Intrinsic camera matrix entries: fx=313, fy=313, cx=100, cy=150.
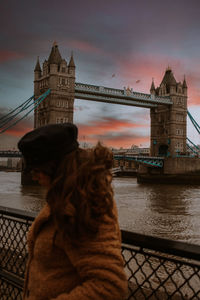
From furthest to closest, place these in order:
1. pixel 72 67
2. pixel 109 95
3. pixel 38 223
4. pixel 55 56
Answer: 1. pixel 55 56
2. pixel 72 67
3. pixel 109 95
4. pixel 38 223

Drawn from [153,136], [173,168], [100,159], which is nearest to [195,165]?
[173,168]

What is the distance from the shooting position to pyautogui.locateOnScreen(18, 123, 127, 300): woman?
2.65ft

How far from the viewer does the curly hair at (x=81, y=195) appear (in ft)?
2.68

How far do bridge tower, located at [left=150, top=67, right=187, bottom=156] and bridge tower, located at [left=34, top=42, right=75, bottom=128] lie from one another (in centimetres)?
1240

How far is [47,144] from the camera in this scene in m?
0.89

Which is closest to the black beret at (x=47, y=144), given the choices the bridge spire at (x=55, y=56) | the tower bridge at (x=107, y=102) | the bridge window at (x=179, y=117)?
the tower bridge at (x=107, y=102)

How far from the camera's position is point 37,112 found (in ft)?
104

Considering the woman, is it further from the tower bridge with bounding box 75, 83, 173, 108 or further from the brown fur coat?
the tower bridge with bounding box 75, 83, 173, 108

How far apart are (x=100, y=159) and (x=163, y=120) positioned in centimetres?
3809

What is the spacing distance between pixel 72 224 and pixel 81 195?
0.26ft

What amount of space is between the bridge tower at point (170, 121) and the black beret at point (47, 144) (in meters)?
35.7

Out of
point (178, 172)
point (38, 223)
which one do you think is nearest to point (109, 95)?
point (178, 172)

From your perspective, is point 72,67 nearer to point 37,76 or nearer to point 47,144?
point 37,76

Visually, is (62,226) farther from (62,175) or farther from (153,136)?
(153,136)
